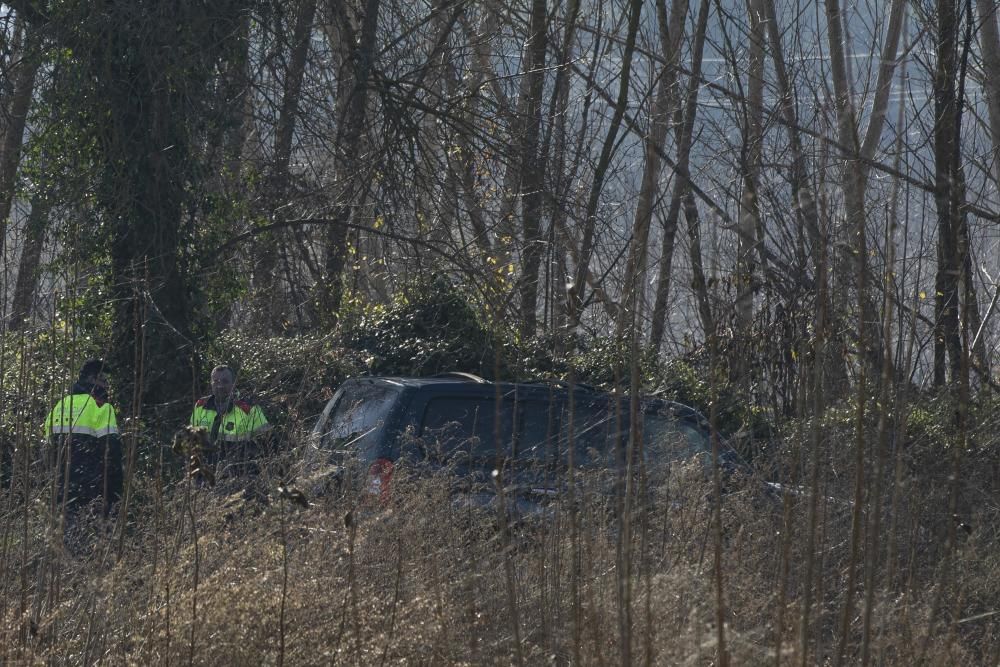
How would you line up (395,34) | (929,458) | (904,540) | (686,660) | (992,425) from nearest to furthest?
(686,660) < (904,540) < (929,458) < (992,425) < (395,34)

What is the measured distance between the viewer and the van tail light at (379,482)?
15.8 ft

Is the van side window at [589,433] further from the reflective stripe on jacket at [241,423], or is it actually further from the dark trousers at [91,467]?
the dark trousers at [91,467]

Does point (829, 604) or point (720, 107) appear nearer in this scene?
point (829, 604)

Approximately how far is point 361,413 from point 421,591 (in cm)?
328

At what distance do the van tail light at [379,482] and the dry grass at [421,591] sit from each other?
8cm

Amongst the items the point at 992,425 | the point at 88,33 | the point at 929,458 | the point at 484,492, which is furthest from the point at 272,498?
the point at 88,33

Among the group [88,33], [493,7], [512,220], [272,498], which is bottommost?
[272,498]

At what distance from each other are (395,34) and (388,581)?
28.2ft

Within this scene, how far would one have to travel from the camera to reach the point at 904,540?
17.0 ft

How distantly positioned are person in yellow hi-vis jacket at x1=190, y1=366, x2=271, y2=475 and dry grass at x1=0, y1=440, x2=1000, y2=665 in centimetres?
87

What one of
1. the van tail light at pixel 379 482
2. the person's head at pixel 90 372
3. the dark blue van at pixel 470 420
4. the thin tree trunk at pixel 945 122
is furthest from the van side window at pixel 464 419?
the thin tree trunk at pixel 945 122

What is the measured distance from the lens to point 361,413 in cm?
731

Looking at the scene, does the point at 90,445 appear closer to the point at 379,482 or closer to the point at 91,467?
the point at 91,467

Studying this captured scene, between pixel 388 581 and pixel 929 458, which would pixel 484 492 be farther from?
pixel 929 458
